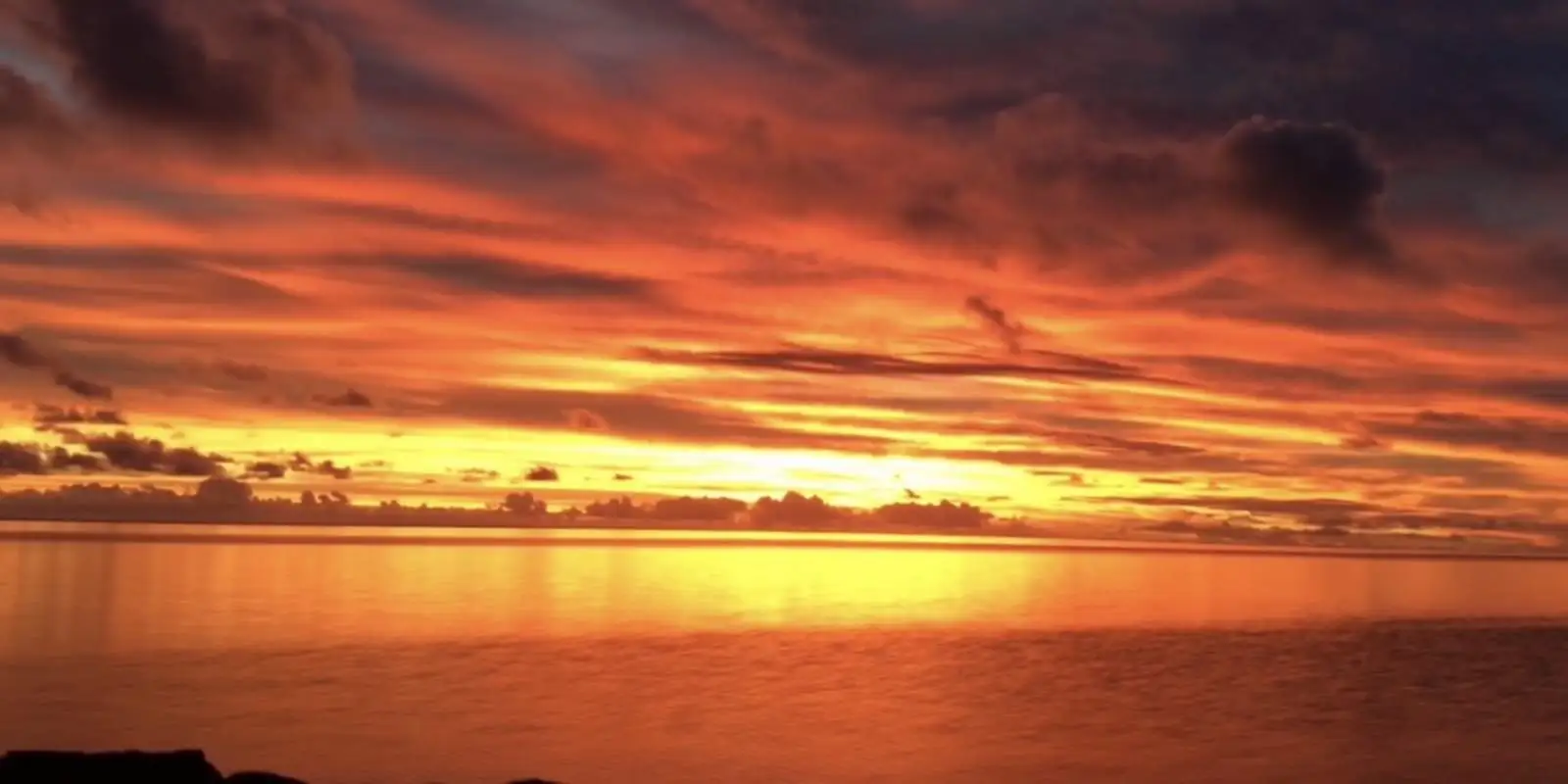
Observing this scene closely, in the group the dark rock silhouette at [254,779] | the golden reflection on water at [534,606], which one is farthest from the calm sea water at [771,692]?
the dark rock silhouette at [254,779]

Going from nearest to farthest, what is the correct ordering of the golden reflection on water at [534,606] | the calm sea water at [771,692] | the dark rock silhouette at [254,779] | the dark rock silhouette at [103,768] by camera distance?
1. the dark rock silhouette at [103,768]
2. the dark rock silhouette at [254,779]
3. the calm sea water at [771,692]
4. the golden reflection on water at [534,606]

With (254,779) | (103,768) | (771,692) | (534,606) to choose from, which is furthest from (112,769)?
(534,606)

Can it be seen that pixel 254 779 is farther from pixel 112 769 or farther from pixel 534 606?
pixel 534 606

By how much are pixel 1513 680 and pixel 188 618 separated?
78.6 metres

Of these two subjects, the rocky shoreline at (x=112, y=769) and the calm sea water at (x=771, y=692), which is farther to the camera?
the calm sea water at (x=771, y=692)

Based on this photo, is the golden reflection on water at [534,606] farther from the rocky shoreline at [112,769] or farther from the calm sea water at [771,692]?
the rocky shoreline at [112,769]

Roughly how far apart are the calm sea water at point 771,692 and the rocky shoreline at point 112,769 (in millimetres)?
12551

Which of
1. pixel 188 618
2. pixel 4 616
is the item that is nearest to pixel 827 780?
pixel 188 618

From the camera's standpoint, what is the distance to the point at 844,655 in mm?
77812

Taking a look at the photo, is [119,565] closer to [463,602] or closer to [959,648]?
[463,602]

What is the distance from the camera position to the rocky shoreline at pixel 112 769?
2414cm

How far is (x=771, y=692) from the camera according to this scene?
196 feet

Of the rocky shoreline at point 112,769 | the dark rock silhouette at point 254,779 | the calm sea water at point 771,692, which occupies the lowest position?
the calm sea water at point 771,692

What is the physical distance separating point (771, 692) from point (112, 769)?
37521 mm
